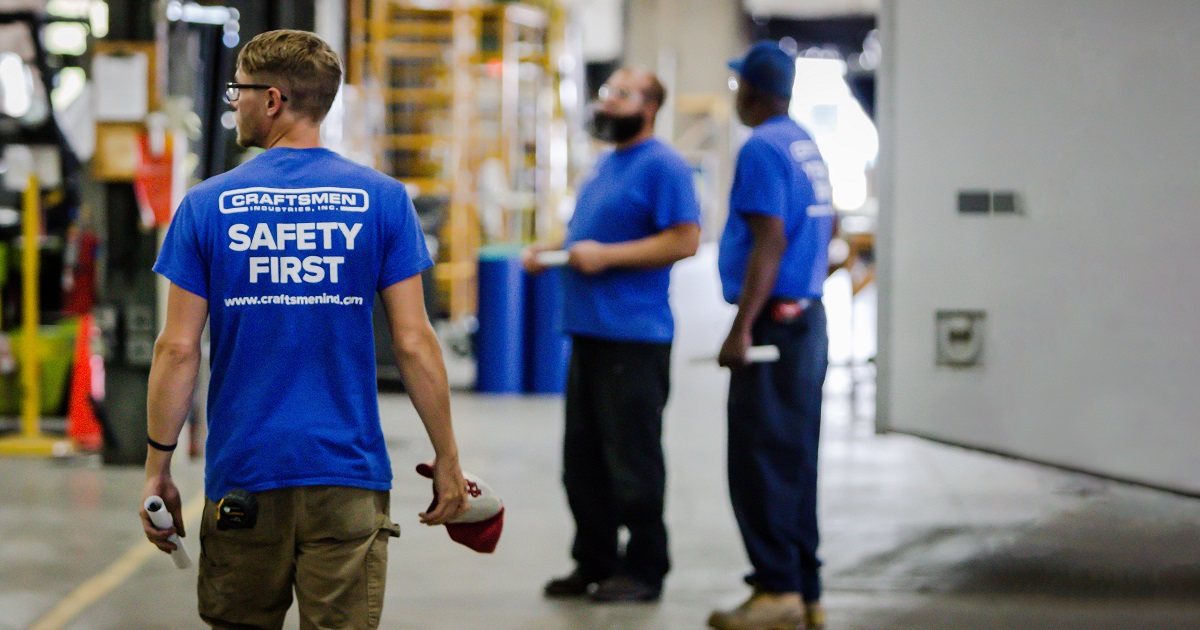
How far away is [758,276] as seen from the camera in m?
4.03

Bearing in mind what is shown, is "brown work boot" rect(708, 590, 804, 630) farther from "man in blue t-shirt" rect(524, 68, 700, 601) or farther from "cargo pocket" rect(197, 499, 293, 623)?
"cargo pocket" rect(197, 499, 293, 623)

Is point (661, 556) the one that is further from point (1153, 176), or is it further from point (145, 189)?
point (145, 189)

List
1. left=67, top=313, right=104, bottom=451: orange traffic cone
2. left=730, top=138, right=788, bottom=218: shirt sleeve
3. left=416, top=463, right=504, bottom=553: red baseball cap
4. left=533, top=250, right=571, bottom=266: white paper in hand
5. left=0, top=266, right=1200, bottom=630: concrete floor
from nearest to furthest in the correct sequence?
left=416, top=463, right=504, bottom=553: red baseball cap, left=730, top=138, right=788, bottom=218: shirt sleeve, left=0, top=266, right=1200, bottom=630: concrete floor, left=533, top=250, right=571, bottom=266: white paper in hand, left=67, top=313, right=104, bottom=451: orange traffic cone

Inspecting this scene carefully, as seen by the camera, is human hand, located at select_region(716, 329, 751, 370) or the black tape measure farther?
human hand, located at select_region(716, 329, 751, 370)

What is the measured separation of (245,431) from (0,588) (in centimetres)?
279

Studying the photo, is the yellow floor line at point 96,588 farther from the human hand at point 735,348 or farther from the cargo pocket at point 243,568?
the human hand at point 735,348

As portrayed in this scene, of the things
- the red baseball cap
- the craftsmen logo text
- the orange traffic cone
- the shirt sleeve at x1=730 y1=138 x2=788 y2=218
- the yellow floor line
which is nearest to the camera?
the craftsmen logo text

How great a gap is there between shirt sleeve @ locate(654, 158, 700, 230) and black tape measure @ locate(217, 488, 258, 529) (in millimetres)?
2322

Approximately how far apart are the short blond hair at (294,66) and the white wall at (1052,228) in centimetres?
248

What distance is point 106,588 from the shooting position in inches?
186

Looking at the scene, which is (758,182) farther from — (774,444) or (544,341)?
(544,341)

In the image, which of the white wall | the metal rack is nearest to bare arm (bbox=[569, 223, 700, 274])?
the white wall

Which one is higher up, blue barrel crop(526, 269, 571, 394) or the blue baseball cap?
the blue baseball cap

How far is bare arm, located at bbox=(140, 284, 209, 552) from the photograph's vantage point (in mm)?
2484
